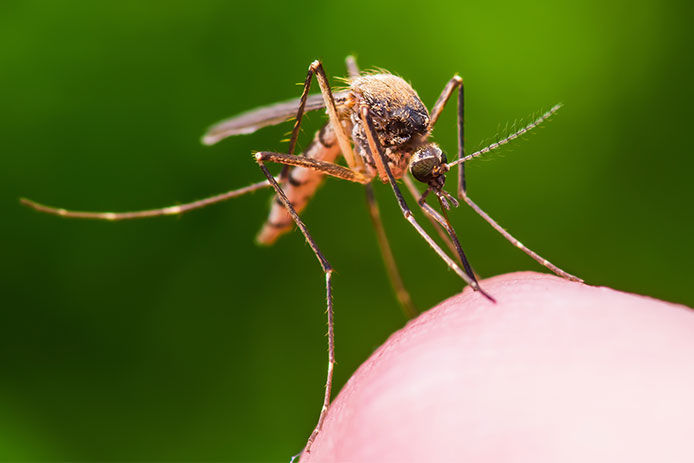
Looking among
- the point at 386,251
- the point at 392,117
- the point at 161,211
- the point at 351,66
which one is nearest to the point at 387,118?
the point at 392,117

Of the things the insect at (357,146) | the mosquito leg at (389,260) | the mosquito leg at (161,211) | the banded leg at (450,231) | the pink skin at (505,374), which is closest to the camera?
the pink skin at (505,374)

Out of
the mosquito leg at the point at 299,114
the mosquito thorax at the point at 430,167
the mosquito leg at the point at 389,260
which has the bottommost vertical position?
the mosquito leg at the point at 389,260

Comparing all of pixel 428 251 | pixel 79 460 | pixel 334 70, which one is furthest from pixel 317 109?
pixel 79 460

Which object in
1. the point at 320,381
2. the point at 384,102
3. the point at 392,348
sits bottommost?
the point at 320,381

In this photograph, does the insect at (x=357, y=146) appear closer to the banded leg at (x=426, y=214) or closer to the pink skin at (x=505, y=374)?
the banded leg at (x=426, y=214)

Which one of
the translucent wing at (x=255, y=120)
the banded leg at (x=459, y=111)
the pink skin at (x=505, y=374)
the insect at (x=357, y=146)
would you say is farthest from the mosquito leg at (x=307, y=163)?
the pink skin at (x=505, y=374)

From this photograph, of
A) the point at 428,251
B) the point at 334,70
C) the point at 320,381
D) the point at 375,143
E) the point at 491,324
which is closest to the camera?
the point at 491,324

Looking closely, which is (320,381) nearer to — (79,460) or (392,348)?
(79,460)
